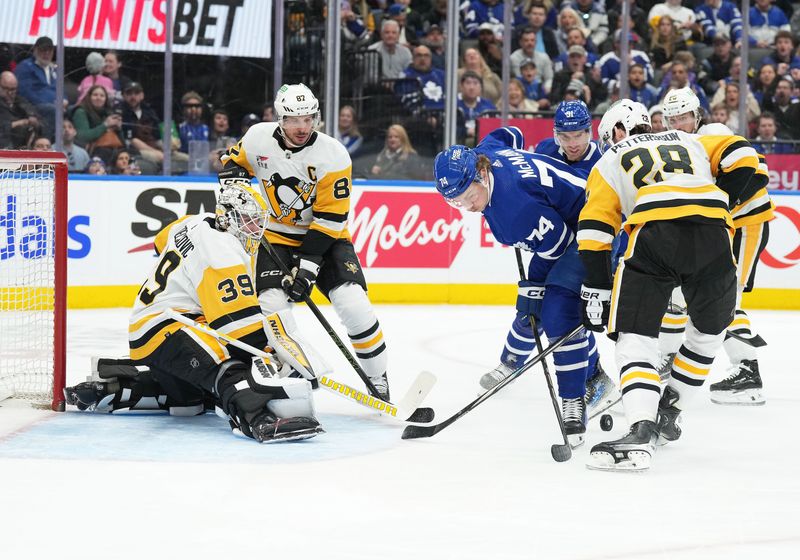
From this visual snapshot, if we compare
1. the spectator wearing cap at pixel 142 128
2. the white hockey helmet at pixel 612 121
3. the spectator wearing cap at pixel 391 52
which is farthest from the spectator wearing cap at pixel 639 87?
the white hockey helmet at pixel 612 121

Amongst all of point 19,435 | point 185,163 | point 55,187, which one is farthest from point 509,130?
point 185,163

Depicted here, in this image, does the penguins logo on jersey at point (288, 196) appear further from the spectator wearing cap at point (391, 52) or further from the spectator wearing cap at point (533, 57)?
the spectator wearing cap at point (533, 57)

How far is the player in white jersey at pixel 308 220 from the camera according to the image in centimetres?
396

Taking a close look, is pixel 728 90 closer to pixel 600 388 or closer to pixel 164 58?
pixel 164 58

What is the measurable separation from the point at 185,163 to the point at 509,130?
3.50 metres

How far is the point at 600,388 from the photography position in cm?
415

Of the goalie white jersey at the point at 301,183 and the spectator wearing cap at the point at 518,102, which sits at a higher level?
the spectator wearing cap at the point at 518,102

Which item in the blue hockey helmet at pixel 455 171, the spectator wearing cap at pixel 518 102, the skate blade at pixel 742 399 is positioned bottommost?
the skate blade at pixel 742 399

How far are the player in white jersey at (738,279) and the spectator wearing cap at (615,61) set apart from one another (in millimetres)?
3931

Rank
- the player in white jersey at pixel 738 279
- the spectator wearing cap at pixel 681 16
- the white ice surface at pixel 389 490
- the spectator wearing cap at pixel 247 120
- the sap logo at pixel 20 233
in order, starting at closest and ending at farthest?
the white ice surface at pixel 389 490
the player in white jersey at pixel 738 279
the sap logo at pixel 20 233
the spectator wearing cap at pixel 247 120
the spectator wearing cap at pixel 681 16

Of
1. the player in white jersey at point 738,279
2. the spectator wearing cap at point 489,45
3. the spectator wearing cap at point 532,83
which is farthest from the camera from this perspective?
the spectator wearing cap at point 532,83

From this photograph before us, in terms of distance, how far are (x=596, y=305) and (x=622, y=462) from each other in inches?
17.5

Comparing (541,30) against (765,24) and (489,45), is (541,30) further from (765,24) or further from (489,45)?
(765,24)

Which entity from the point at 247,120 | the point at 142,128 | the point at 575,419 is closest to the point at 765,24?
the point at 247,120
